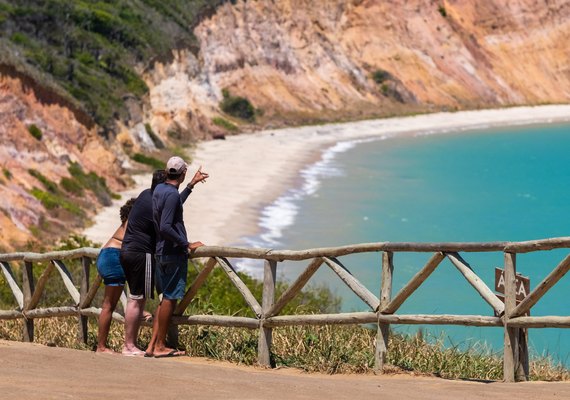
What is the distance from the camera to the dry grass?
28.5 ft

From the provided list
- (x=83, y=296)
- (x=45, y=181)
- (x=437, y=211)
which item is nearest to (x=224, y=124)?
(x=437, y=211)

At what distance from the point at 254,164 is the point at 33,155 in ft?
50.8


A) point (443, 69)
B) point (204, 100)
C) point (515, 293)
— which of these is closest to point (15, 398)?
point (515, 293)

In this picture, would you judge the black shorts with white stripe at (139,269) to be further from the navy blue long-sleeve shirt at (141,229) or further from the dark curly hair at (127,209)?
the dark curly hair at (127,209)

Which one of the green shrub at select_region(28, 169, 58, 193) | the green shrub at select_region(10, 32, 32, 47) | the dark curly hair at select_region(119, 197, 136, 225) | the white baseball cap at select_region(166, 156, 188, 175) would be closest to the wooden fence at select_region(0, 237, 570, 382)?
the dark curly hair at select_region(119, 197, 136, 225)

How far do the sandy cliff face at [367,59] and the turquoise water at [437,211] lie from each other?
7.11 m

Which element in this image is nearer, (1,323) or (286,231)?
(1,323)

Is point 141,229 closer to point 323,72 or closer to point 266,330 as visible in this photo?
point 266,330

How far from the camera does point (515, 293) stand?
8.08 metres

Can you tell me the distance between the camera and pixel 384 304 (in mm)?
8523

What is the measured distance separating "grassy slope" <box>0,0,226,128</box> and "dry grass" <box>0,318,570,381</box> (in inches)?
788

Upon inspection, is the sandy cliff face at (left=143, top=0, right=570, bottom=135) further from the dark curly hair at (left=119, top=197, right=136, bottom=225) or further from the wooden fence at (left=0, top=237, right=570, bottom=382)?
the wooden fence at (left=0, top=237, right=570, bottom=382)

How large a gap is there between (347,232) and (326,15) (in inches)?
1929

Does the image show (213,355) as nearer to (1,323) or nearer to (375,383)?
(375,383)
